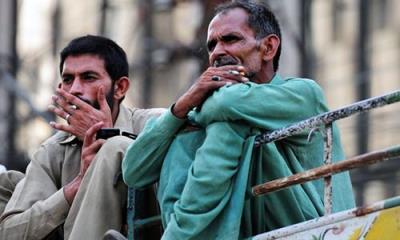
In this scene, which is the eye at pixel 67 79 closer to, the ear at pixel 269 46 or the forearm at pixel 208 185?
the ear at pixel 269 46

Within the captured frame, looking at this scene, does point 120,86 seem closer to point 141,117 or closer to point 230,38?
point 141,117

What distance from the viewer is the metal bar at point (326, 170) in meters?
5.33

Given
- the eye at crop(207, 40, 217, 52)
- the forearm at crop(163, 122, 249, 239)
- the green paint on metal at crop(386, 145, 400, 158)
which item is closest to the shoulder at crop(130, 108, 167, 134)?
the eye at crop(207, 40, 217, 52)

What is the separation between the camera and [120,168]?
21.4ft

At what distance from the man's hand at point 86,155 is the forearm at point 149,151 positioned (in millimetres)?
632

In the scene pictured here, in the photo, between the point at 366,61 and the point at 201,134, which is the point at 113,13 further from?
the point at 201,134

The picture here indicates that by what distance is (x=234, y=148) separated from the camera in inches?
227

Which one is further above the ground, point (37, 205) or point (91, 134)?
point (91, 134)

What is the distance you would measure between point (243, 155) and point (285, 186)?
23 centimetres

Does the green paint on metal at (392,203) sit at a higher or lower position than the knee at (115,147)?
higher

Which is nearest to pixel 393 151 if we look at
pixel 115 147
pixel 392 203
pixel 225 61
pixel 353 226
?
pixel 392 203

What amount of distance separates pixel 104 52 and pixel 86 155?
0.74 meters

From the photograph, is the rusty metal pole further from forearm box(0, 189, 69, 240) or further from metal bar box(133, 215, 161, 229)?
metal bar box(133, 215, 161, 229)

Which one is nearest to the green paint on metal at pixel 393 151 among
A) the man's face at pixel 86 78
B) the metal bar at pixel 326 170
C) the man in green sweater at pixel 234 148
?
the metal bar at pixel 326 170
